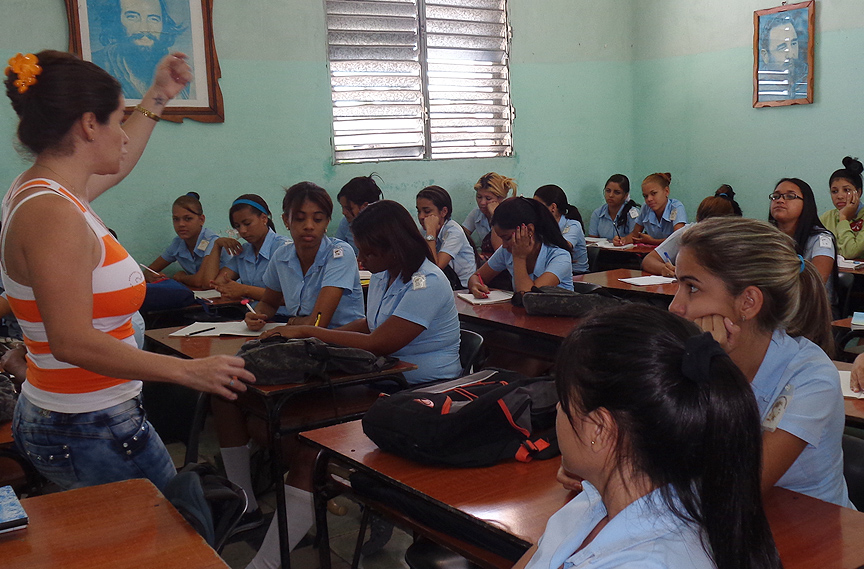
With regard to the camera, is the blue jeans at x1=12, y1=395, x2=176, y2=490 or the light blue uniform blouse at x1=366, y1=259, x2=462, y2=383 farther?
the light blue uniform blouse at x1=366, y1=259, x2=462, y2=383

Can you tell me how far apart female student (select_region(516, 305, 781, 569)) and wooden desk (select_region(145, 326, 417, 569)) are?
1475mm

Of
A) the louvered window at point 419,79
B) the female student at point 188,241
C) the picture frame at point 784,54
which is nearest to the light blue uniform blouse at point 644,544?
the female student at point 188,241

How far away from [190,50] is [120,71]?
1.61 ft

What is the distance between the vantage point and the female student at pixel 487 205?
6262 mm

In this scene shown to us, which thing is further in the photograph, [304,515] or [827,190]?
[827,190]

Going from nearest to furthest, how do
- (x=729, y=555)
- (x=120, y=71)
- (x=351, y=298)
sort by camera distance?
1. (x=729, y=555)
2. (x=351, y=298)
3. (x=120, y=71)

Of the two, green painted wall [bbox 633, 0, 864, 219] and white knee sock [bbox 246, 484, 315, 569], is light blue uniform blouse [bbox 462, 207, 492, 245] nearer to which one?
green painted wall [bbox 633, 0, 864, 219]

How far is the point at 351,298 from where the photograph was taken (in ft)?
11.2

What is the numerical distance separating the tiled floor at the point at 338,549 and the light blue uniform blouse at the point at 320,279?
0.85 m

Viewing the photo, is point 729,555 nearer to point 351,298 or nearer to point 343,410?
point 343,410

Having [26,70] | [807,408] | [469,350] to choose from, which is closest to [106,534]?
[26,70]

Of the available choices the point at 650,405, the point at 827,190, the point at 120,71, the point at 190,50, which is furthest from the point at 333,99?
the point at 650,405

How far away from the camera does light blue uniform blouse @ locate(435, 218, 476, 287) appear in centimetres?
536

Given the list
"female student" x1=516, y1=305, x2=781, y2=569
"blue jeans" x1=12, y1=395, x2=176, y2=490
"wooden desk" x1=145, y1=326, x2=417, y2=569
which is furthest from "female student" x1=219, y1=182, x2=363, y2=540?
"female student" x1=516, y1=305, x2=781, y2=569
